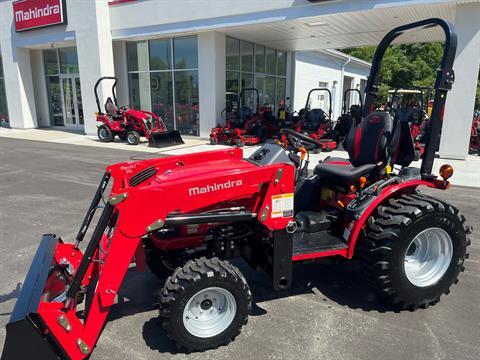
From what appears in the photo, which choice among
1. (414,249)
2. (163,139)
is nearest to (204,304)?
(414,249)

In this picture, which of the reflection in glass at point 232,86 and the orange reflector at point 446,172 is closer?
the orange reflector at point 446,172

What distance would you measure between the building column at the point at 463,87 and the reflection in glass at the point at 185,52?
8048mm

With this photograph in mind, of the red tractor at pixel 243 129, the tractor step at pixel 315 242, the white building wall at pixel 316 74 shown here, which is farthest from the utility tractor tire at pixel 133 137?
the tractor step at pixel 315 242

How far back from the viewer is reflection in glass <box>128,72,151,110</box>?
1483cm

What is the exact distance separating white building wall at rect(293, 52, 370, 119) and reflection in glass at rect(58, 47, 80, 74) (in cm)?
995

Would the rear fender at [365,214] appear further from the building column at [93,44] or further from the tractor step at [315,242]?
the building column at [93,44]

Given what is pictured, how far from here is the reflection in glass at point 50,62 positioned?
17141 millimetres

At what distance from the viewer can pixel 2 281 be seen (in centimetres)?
335

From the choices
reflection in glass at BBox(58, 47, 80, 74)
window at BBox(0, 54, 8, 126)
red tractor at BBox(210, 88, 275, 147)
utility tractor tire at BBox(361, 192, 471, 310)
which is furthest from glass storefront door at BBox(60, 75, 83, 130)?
utility tractor tire at BBox(361, 192, 471, 310)

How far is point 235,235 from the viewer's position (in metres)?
2.80

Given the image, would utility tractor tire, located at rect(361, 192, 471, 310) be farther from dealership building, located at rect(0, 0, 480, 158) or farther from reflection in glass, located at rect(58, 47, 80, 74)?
reflection in glass, located at rect(58, 47, 80, 74)

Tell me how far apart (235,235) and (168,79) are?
12473 mm

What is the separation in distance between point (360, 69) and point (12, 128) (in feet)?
75.9

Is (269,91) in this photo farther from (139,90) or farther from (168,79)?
(139,90)
